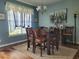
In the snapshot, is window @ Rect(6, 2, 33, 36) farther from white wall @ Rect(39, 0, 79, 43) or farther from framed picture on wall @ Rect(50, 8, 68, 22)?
framed picture on wall @ Rect(50, 8, 68, 22)

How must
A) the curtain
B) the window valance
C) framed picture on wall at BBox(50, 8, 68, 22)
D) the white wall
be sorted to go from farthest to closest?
framed picture on wall at BBox(50, 8, 68, 22)
the white wall
the curtain
the window valance

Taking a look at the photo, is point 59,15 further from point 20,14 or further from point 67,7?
point 20,14

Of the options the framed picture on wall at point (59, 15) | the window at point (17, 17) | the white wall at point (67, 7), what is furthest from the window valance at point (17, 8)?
the framed picture on wall at point (59, 15)

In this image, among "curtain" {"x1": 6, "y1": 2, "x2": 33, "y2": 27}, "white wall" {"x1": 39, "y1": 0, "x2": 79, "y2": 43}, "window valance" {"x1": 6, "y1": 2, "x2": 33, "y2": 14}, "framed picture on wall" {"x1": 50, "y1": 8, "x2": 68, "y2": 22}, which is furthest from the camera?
"framed picture on wall" {"x1": 50, "y1": 8, "x2": 68, "y2": 22}

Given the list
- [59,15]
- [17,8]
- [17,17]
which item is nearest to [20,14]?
[17,17]

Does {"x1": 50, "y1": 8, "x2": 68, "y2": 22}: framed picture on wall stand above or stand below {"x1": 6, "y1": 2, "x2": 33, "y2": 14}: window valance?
below

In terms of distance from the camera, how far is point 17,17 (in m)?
6.53

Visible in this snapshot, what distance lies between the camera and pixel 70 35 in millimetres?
6508

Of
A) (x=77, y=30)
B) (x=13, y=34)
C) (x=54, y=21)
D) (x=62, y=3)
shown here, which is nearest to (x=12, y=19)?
(x=13, y=34)

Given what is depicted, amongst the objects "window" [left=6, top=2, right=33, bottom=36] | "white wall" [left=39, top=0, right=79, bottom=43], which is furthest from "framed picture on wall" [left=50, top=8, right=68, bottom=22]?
"window" [left=6, top=2, right=33, bottom=36]

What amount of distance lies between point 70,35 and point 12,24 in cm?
336

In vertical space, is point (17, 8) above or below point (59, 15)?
above

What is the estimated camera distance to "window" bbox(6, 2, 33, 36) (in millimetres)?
5900

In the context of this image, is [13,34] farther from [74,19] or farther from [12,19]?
[74,19]
